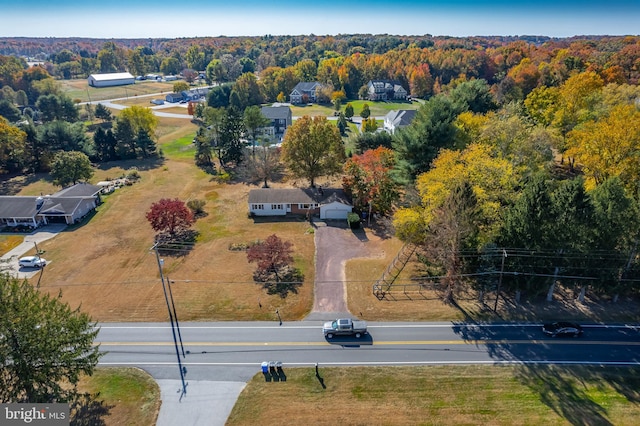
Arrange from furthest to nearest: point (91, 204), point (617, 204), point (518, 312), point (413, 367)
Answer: point (91, 204) → point (518, 312) → point (617, 204) → point (413, 367)

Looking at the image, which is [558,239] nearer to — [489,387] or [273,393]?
A: [489,387]

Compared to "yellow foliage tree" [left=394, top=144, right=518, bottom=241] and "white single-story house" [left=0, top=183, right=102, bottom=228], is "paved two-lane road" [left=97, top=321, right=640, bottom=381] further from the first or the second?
"white single-story house" [left=0, top=183, right=102, bottom=228]

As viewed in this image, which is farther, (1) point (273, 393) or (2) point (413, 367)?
(2) point (413, 367)

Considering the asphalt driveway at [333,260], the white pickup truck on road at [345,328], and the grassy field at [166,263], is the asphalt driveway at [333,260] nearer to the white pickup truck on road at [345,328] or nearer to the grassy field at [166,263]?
the grassy field at [166,263]

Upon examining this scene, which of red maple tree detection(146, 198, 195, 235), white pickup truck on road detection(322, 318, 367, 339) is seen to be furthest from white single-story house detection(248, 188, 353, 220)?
white pickup truck on road detection(322, 318, 367, 339)

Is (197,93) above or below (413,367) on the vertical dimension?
above

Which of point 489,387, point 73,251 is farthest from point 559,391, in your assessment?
point 73,251

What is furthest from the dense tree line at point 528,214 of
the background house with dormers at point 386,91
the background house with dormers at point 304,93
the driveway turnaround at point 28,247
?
the background house with dormers at point 386,91
